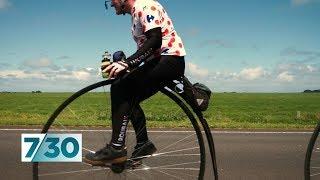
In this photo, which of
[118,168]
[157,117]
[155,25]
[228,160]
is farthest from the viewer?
[157,117]

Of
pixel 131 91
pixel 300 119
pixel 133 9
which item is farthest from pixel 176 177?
pixel 300 119

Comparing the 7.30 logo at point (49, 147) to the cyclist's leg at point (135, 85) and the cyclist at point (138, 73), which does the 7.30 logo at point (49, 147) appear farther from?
the cyclist's leg at point (135, 85)

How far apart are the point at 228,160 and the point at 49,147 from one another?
4.65m

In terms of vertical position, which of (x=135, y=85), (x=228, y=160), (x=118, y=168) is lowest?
(x=228, y=160)

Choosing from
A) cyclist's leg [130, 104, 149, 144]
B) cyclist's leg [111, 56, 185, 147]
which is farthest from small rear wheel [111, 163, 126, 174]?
cyclist's leg [130, 104, 149, 144]

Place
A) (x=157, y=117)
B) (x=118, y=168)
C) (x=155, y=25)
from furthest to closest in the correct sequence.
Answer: (x=157, y=117) → (x=118, y=168) → (x=155, y=25)

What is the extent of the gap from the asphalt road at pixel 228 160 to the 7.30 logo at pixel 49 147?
0.41 metres

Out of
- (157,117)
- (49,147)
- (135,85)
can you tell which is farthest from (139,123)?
(157,117)

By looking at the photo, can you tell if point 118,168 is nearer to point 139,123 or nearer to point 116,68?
point 139,123

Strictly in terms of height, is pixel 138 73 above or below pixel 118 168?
above

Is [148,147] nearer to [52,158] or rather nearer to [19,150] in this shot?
[52,158]

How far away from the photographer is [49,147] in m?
5.08

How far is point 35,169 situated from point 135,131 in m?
1.06

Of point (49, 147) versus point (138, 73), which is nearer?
point (138, 73)
